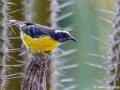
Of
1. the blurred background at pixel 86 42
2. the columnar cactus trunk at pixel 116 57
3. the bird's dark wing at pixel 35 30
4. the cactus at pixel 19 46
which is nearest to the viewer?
the cactus at pixel 19 46

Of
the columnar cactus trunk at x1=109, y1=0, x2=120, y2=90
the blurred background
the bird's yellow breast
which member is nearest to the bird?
the bird's yellow breast

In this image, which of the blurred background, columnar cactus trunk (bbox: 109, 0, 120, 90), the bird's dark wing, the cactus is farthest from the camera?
the blurred background

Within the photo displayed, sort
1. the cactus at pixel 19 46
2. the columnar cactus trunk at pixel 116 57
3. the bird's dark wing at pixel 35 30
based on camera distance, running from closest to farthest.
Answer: the cactus at pixel 19 46, the bird's dark wing at pixel 35 30, the columnar cactus trunk at pixel 116 57

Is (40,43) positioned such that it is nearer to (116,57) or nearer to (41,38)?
(41,38)

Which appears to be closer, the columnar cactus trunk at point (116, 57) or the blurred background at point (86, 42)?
the columnar cactus trunk at point (116, 57)

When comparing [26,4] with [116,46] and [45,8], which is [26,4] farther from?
[116,46]

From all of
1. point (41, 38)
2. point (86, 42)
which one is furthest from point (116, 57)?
point (86, 42)

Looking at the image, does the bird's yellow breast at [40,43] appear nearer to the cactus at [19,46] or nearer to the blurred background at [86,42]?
the cactus at [19,46]

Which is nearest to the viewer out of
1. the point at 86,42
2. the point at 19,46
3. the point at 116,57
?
the point at 116,57

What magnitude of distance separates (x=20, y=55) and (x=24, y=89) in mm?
941

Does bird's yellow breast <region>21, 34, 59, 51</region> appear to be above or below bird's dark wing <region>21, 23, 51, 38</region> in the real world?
below

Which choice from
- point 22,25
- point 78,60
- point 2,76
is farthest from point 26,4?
point 78,60

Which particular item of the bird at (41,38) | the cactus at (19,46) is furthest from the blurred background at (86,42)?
the bird at (41,38)

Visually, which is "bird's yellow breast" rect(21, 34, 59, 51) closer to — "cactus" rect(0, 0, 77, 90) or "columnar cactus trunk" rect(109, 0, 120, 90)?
"cactus" rect(0, 0, 77, 90)
